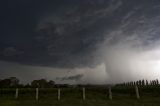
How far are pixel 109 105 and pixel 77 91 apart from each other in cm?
2490

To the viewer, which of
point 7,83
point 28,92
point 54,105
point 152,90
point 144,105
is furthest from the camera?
point 7,83

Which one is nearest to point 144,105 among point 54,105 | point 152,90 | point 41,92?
point 54,105

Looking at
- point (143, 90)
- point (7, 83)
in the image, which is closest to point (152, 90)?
point (143, 90)

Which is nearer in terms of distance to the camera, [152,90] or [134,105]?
[134,105]

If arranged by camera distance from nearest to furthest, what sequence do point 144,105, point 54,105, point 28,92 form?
point 144,105
point 54,105
point 28,92

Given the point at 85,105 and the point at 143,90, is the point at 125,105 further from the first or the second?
the point at 143,90

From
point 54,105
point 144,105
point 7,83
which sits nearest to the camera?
point 144,105

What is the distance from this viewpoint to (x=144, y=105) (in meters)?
24.5

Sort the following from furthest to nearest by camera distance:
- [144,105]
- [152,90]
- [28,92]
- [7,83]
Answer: [7,83] < [28,92] < [152,90] < [144,105]

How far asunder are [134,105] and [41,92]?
102ft

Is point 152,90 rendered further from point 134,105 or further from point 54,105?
point 54,105

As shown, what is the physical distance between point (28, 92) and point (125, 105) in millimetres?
31979

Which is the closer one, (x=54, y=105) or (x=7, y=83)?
(x=54, y=105)

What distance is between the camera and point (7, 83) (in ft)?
265
